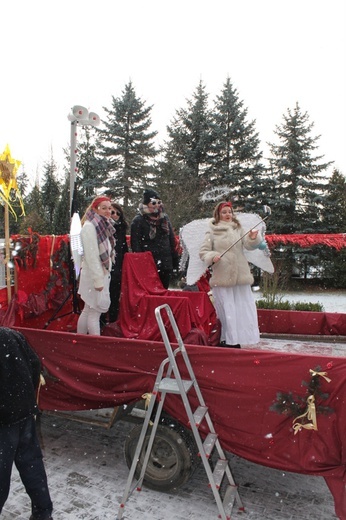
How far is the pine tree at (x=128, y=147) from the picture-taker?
23.7 meters

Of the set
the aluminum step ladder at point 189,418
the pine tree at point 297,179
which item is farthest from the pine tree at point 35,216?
the aluminum step ladder at point 189,418

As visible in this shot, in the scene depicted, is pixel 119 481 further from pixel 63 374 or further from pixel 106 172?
pixel 106 172

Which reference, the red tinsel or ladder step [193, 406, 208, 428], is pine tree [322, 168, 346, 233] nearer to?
the red tinsel

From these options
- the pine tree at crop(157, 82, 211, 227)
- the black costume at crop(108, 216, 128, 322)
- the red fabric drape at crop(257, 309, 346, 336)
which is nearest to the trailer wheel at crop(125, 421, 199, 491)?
the black costume at crop(108, 216, 128, 322)

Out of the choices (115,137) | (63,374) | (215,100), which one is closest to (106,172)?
(115,137)

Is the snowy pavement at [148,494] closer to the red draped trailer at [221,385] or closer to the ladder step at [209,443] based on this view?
the red draped trailer at [221,385]

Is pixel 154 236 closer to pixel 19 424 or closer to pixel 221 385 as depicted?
pixel 221 385

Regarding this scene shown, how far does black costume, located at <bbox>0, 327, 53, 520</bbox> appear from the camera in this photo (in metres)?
2.62

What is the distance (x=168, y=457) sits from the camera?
3139mm

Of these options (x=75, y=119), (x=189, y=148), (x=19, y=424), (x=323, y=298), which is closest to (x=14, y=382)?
(x=19, y=424)

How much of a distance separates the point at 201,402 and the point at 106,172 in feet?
72.3

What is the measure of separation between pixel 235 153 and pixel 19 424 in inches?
849

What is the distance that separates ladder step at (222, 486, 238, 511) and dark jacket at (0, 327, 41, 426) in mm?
1380

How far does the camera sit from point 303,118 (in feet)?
69.6
